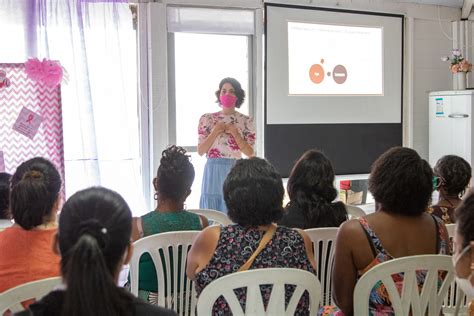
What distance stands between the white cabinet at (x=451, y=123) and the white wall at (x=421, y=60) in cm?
15

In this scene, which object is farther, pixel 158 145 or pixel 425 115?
pixel 425 115

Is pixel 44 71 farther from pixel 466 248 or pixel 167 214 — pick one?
pixel 466 248

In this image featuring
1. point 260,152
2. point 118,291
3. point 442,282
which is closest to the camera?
point 118,291

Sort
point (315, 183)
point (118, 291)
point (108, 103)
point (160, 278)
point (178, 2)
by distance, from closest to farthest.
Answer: point (118, 291) < point (160, 278) < point (315, 183) < point (108, 103) < point (178, 2)

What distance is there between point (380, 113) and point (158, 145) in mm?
2253

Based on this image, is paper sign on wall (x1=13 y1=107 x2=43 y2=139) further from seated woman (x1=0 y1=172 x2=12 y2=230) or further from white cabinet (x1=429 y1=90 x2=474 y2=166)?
white cabinet (x1=429 y1=90 x2=474 y2=166)

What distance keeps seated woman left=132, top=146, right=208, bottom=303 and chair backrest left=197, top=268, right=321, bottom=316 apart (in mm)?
658

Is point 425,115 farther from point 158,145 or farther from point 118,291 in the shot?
point 118,291

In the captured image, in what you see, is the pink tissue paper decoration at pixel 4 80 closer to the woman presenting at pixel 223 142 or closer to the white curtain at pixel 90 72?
the white curtain at pixel 90 72

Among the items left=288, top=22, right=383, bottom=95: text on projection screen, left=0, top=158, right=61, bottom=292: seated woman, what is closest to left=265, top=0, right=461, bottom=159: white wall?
left=288, top=22, right=383, bottom=95: text on projection screen

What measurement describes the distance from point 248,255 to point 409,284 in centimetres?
55

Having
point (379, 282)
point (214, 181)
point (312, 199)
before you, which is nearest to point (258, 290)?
point (379, 282)

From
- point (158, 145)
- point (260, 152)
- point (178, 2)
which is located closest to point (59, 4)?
point (178, 2)

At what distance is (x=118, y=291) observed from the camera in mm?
1120
